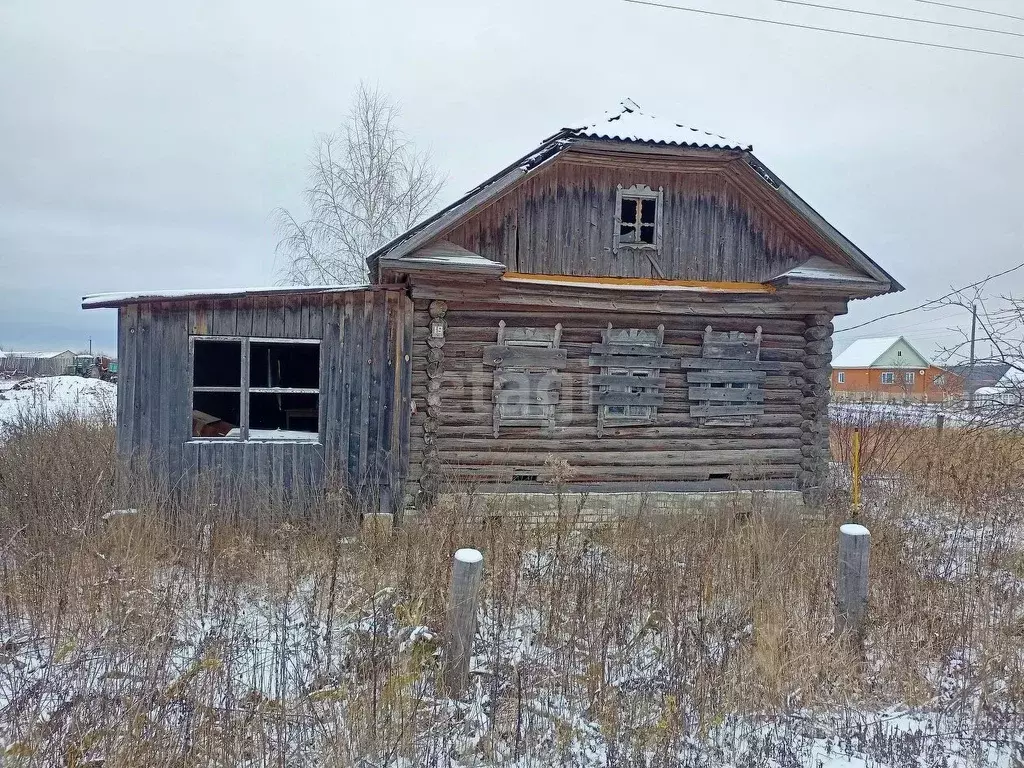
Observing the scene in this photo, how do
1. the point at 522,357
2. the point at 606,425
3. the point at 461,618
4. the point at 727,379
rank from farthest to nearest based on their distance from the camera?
the point at 727,379
the point at 606,425
the point at 522,357
the point at 461,618

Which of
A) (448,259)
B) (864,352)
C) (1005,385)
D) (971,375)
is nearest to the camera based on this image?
(1005,385)

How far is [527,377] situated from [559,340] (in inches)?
28.3

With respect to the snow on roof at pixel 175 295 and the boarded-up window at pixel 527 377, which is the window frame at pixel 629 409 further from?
the snow on roof at pixel 175 295

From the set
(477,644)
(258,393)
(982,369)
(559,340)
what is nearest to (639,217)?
(559,340)

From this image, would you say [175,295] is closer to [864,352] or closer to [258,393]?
[258,393]

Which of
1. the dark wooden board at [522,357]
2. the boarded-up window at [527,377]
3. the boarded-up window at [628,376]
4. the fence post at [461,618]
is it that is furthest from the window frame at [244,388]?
the fence post at [461,618]

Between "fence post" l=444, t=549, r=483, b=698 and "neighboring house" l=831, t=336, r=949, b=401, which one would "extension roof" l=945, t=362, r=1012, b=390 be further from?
"neighboring house" l=831, t=336, r=949, b=401

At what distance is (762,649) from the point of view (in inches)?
165

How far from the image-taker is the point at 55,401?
19.0 metres

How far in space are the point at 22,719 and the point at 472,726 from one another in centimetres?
246

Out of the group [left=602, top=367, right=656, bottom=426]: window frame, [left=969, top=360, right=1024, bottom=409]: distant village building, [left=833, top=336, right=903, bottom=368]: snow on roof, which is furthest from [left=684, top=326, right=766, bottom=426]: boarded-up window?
[left=833, top=336, right=903, bottom=368]: snow on roof

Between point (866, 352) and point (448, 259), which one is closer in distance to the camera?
point (448, 259)

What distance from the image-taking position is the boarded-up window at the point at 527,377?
8.65 metres

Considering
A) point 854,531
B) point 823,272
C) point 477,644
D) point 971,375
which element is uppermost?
point 823,272
